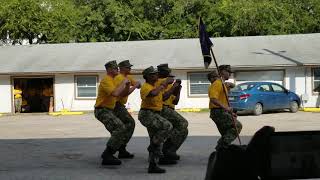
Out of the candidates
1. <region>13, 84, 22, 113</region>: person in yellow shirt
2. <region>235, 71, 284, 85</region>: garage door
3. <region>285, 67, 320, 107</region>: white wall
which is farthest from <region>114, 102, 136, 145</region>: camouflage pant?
<region>13, 84, 22, 113</region>: person in yellow shirt

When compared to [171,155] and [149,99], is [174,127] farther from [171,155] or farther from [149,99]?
[149,99]

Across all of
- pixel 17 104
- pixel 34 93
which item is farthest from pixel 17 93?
pixel 34 93

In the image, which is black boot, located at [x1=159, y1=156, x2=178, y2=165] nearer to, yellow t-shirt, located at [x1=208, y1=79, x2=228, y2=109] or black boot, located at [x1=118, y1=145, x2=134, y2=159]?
black boot, located at [x1=118, y1=145, x2=134, y2=159]

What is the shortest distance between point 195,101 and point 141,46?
653 centimetres

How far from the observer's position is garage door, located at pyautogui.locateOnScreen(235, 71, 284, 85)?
2745 cm

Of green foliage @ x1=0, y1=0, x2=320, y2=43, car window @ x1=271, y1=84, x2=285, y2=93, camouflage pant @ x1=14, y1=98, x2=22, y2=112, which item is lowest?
camouflage pant @ x1=14, y1=98, x2=22, y2=112

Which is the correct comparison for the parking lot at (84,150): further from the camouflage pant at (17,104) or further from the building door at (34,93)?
the building door at (34,93)

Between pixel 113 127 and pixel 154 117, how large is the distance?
0.96 m

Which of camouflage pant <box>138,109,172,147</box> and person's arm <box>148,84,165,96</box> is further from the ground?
person's arm <box>148,84,165,96</box>

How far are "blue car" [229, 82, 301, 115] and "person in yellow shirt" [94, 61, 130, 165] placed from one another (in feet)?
41.9

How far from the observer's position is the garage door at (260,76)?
1081 inches

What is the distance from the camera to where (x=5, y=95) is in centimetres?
2912

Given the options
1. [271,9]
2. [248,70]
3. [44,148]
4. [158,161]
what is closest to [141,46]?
[248,70]

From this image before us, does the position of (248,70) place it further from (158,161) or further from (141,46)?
(158,161)
